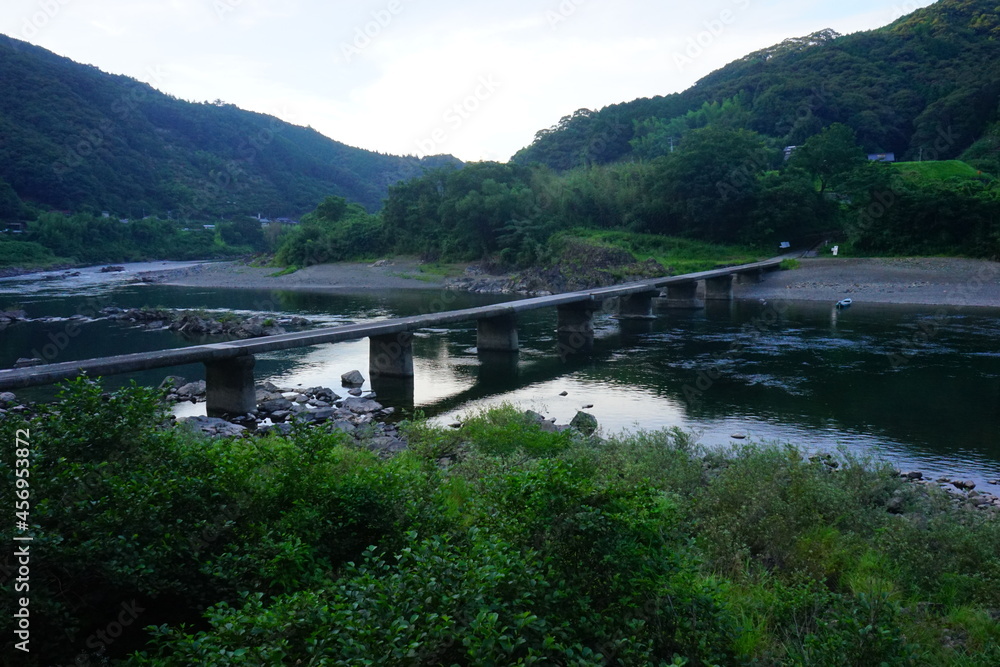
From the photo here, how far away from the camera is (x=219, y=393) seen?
55.4 feet

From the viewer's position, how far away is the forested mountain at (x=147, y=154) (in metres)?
84.8

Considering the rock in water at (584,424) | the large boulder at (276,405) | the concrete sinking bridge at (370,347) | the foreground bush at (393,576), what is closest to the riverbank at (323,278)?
the concrete sinking bridge at (370,347)

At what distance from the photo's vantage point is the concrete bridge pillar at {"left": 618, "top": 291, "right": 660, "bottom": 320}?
3516cm

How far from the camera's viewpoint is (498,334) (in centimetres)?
2597

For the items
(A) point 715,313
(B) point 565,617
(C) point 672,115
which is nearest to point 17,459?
(B) point 565,617

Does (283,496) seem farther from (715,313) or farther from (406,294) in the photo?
(406,294)

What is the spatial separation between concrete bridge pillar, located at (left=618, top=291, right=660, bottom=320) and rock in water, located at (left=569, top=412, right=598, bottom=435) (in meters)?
20.2

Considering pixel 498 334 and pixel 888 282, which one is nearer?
pixel 498 334

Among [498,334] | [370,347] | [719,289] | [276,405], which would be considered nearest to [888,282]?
[719,289]

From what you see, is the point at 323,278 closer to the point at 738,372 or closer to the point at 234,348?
the point at 738,372

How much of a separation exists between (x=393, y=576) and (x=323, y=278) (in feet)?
199

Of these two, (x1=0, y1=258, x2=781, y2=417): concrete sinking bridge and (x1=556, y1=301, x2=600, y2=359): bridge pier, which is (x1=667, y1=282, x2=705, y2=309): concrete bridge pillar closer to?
(x1=0, y1=258, x2=781, y2=417): concrete sinking bridge

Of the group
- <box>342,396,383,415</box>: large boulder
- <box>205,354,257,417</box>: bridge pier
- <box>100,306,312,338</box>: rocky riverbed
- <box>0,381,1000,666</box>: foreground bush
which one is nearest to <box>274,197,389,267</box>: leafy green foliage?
<box>100,306,312,338</box>: rocky riverbed

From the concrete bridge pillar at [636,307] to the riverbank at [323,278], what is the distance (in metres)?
22.7
